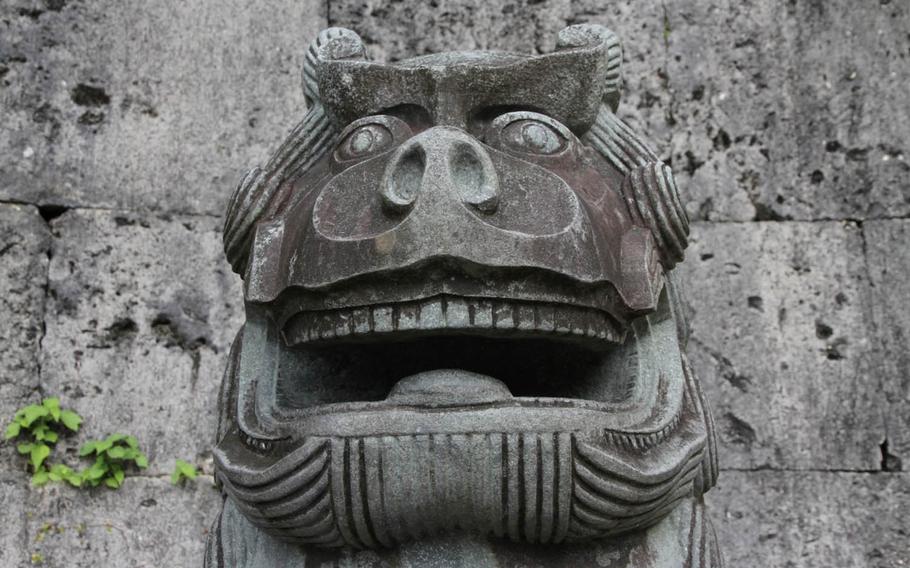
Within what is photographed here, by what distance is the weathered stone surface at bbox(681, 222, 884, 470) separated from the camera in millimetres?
2918

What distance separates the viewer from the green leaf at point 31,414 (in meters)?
2.82

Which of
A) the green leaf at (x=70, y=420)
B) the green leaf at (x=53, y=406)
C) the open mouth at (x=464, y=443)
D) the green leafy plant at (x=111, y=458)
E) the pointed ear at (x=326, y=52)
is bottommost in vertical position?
the open mouth at (x=464, y=443)

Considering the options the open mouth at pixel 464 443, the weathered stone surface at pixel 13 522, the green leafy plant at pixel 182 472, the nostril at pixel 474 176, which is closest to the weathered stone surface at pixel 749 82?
the green leafy plant at pixel 182 472

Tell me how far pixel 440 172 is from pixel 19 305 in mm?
1843

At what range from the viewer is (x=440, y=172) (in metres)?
1.46

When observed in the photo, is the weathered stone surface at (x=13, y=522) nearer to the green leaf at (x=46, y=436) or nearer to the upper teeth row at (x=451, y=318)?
the green leaf at (x=46, y=436)

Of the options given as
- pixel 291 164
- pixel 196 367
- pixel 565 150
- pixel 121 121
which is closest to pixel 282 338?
pixel 291 164

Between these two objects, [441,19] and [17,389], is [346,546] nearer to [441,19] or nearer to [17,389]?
[17,389]

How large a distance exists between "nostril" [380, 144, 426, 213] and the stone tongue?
0.22m

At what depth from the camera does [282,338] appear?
5.41 feet

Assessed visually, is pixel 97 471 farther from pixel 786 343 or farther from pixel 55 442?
pixel 786 343

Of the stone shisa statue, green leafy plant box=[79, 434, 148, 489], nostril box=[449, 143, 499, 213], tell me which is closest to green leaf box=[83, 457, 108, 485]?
green leafy plant box=[79, 434, 148, 489]

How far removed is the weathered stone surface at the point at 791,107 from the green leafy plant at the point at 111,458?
1586mm

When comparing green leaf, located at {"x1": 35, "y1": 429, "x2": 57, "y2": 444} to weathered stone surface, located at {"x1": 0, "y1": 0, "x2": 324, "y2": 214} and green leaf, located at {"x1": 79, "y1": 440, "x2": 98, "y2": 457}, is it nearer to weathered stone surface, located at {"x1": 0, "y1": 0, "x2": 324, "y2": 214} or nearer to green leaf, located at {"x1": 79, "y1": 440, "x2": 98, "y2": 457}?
green leaf, located at {"x1": 79, "y1": 440, "x2": 98, "y2": 457}
